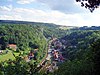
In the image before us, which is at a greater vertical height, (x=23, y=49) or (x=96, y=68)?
(x=96, y=68)

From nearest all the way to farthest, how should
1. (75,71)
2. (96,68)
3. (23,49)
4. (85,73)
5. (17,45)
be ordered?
(96,68) < (85,73) < (75,71) < (23,49) < (17,45)

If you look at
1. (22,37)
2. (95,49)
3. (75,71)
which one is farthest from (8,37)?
(95,49)

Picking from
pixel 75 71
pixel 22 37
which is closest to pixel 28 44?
pixel 22 37

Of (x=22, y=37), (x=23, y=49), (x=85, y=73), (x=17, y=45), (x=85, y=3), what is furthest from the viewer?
(x=22, y=37)

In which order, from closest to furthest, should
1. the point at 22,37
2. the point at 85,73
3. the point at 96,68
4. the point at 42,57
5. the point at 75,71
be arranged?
the point at 96,68 < the point at 85,73 < the point at 75,71 < the point at 42,57 < the point at 22,37

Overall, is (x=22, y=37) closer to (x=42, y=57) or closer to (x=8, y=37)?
(x=8, y=37)

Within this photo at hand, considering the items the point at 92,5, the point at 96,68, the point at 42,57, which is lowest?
the point at 42,57

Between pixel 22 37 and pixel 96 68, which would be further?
pixel 22 37

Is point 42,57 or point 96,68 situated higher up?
point 96,68

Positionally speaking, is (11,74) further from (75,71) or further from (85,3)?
(85,3)
